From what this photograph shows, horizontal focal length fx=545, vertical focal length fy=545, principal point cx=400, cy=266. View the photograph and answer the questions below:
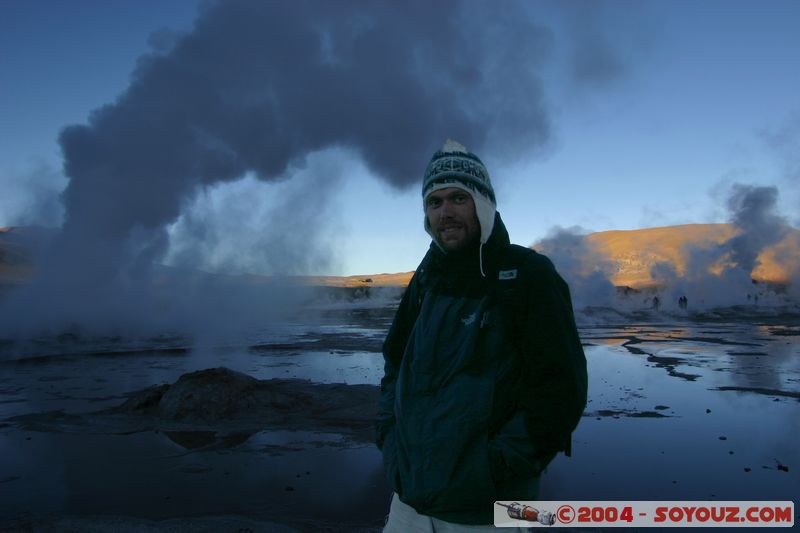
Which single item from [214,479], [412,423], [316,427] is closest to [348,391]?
[316,427]

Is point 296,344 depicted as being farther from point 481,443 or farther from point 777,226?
point 777,226

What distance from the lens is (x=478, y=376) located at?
2012mm

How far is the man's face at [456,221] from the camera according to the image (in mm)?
2250

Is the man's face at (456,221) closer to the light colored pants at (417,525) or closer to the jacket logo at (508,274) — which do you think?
the jacket logo at (508,274)

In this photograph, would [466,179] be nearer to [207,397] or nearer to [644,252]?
[207,397]

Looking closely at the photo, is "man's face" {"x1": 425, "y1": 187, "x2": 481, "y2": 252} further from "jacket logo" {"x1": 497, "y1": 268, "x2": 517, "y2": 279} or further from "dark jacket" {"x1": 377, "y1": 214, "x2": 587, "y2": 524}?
"jacket logo" {"x1": 497, "y1": 268, "x2": 517, "y2": 279}

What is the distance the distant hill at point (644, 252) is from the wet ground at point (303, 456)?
2453 cm

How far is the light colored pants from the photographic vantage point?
2010mm

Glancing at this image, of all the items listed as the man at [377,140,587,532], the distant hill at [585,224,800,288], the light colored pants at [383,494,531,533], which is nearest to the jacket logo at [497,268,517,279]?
the man at [377,140,587,532]

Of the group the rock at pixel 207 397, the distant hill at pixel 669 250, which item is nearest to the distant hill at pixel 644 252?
the distant hill at pixel 669 250

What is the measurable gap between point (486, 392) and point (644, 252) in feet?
413

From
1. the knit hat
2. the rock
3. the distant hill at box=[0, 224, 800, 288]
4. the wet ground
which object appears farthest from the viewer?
the distant hill at box=[0, 224, 800, 288]

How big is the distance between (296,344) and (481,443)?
20084 millimetres

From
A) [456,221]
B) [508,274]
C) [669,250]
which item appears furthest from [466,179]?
[669,250]
